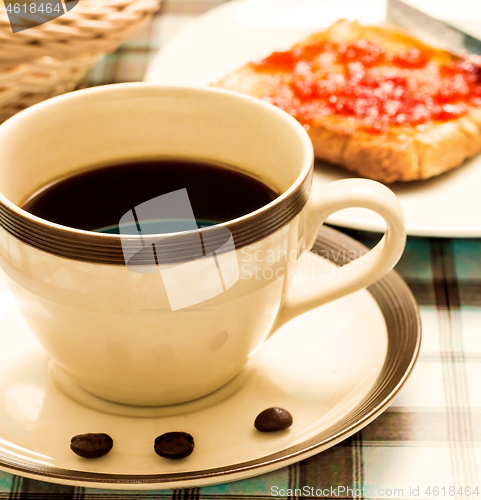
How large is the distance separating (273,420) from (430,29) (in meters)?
1.48

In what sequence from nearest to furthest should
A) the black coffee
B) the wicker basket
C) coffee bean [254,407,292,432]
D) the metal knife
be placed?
coffee bean [254,407,292,432] → the black coffee → the wicker basket → the metal knife

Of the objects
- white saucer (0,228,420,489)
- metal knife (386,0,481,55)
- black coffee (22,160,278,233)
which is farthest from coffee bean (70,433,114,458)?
metal knife (386,0,481,55)

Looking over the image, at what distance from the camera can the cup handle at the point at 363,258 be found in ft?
2.62

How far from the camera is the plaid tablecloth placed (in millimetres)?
805

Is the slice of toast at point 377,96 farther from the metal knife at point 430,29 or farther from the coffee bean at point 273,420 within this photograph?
the coffee bean at point 273,420

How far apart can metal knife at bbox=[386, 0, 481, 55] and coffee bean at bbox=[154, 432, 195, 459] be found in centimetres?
147

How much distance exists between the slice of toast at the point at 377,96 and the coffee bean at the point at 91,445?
0.94 metres

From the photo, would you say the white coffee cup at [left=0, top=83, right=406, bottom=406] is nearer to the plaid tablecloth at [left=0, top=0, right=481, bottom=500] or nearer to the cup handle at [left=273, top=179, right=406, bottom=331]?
the cup handle at [left=273, top=179, right=406, bottom=331]

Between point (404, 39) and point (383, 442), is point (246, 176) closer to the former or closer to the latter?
point (383, 442)

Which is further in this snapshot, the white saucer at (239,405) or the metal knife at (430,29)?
the metal knife at (430,29)

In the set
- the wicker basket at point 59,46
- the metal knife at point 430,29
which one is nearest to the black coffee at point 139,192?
the wicker basket at point 59,46

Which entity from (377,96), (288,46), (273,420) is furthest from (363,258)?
(288,46)

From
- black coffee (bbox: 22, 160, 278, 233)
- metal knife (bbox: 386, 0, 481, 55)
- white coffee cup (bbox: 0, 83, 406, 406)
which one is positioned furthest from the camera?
metal knife (bbox: 386, 0, 481, 55)

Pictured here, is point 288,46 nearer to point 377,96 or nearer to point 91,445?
point 377,96
